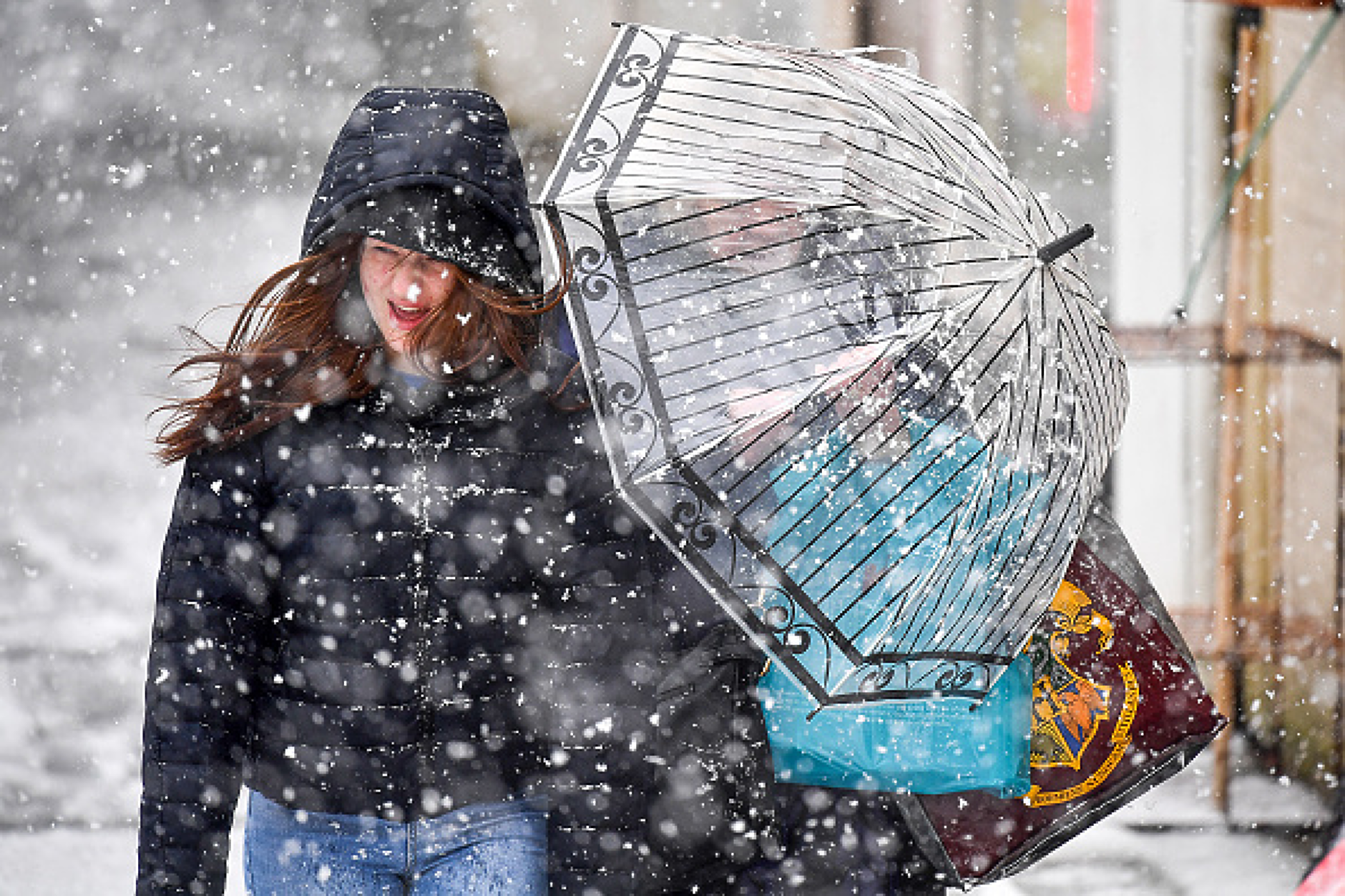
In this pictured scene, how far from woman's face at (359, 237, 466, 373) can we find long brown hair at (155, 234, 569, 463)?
2 cm

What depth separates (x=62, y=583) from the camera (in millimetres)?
6164

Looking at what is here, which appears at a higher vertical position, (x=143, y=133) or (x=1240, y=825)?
(x=143, y=133)

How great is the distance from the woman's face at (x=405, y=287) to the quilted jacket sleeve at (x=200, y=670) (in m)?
0.28

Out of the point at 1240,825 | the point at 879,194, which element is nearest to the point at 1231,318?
the point at 1240,825

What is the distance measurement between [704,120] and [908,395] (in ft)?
1.54

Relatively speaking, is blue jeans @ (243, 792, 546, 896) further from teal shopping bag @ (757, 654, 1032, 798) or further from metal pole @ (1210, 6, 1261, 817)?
metal pole @ (1210, 6, 1261, 817)

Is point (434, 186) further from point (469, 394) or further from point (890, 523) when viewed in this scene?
point (890, 523)

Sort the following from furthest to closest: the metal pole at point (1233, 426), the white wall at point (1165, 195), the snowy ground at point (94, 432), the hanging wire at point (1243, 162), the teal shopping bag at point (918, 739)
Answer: the snowy ground at point (94, 432) < the white wall at point (1165, 195) < the hanging wire at point (1243, 162) < the metal pole at point (1233, 426) < the teal shopping bag at point (918, 739)

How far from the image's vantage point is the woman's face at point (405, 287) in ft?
7.62

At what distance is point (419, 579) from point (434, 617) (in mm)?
65

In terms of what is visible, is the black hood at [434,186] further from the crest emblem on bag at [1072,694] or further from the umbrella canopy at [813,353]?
the crest emblem on bag at [1072,694]

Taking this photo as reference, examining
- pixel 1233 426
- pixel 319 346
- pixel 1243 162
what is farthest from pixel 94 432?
pixel 1243 162

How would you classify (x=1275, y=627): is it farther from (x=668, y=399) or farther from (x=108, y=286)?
(x=108, y=286)

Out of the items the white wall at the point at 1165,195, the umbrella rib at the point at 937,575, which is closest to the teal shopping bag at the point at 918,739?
the umbrella rib at the point at 937,575
